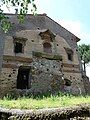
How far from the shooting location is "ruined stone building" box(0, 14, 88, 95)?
861 inches

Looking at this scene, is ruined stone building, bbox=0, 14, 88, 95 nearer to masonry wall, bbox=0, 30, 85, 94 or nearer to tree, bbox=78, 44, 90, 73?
masonry wall, bbox=0, 30, 85, 94

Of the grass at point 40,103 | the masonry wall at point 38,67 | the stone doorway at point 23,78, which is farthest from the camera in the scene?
the stone doorway at point 23,78

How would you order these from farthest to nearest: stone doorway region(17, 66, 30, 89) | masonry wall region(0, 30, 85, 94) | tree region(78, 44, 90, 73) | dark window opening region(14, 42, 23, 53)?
tree region(78, 44, 90, 73) < dark window opening region(14, 42, 23, 53) < stone doorway region(17, 66, 30, 89) < masonry wall region(0, 30, 85, 94)

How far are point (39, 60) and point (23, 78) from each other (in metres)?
2.17

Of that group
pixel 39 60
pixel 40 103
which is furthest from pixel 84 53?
pixel 40 103

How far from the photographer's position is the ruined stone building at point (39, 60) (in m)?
21.9

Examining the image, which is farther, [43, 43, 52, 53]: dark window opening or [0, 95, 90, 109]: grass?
[43, 43, 52, 53]: dark window opening

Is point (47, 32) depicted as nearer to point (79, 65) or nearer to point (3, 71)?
point (79, 65)

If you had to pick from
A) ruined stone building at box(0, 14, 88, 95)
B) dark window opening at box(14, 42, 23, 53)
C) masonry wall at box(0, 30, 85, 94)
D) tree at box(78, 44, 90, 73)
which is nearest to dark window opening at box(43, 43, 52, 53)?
ruined stone building at box(0, 14, 88, 95)

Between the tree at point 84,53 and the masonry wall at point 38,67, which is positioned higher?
the tree at point 84,53

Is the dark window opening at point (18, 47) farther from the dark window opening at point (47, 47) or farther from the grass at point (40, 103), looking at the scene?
the grass at point (40, 103)

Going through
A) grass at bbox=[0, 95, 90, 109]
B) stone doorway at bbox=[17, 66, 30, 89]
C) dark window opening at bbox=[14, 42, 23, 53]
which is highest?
dark window opening at bbox=[14, 42, 23, 53]

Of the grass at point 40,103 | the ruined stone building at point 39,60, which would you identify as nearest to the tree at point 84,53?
the ruined stone building at point 39,60

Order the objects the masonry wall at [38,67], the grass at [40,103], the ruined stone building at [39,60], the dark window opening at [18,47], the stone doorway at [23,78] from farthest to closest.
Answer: the dark window opening at [18,47]
the stone doorway at [23,78]
the ruined stone building at [39,60]
the masonry wall at [38,67]
the grass at [40,103]
